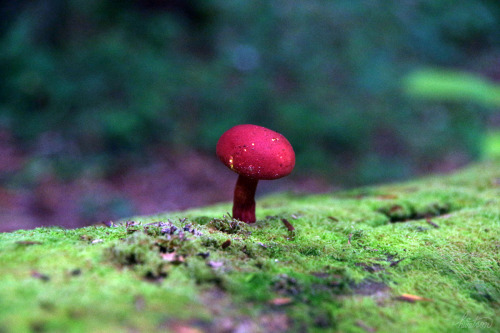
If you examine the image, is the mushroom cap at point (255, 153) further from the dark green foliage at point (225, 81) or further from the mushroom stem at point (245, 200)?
the dark green foliage at point (225, 81)

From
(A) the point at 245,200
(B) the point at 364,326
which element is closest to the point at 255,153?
(A) the point at 245,200

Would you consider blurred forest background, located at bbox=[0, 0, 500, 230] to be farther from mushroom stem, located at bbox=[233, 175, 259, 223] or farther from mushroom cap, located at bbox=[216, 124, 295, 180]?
mushroom cap, located at bbox=[216, 124, 295, 180]

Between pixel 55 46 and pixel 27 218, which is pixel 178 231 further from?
pixel 55 46

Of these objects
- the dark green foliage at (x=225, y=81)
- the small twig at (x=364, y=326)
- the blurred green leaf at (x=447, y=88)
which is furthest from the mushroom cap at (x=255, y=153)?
the blurred green leaf at (x=447, y=88)

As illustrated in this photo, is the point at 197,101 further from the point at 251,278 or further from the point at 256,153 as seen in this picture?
the point at 251,278

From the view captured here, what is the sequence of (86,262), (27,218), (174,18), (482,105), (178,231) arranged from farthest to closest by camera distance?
1. (482,105)
2. (174,18)
3. (27,218)
4. (178,231)
5. (86,262)

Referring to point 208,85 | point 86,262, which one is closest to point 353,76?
point 208,85

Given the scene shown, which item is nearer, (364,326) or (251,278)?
(364,326)
